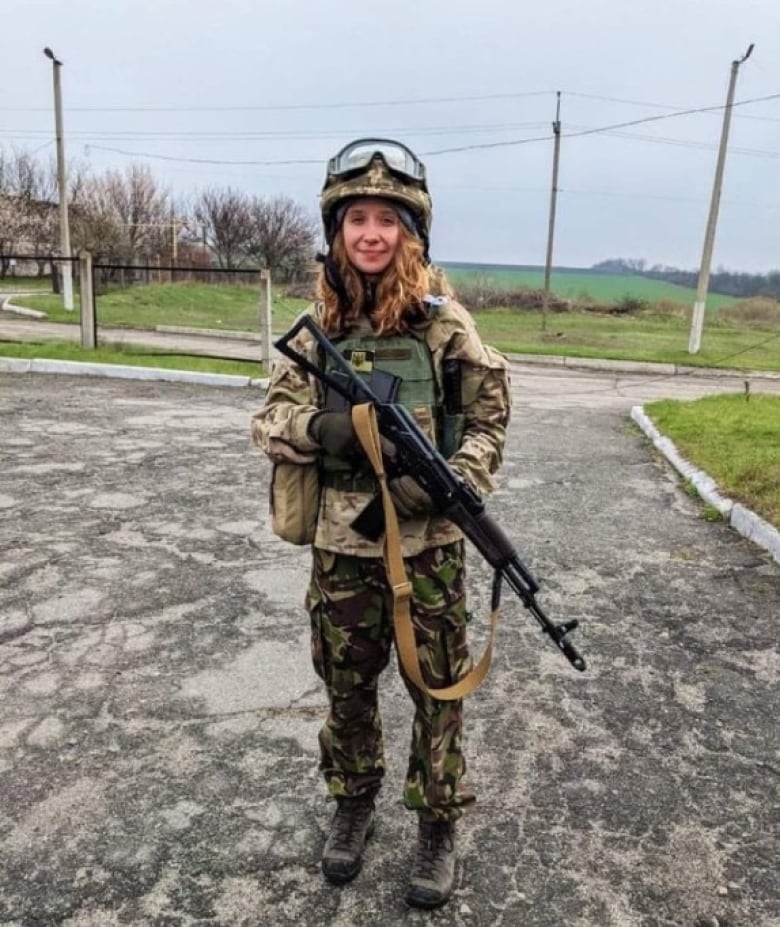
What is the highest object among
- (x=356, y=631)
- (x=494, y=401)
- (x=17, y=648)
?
(x=494, y=401)

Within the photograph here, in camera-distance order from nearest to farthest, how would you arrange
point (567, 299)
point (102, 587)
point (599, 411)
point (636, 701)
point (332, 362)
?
point (332, 362)
point (636, 701)
point (102, 587)
point (599, 411)
point (567, 299)

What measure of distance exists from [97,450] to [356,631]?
16.7 feet

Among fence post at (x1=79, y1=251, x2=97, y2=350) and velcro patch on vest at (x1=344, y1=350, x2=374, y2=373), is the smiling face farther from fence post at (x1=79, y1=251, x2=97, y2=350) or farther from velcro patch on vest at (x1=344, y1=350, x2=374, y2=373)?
fence post at (x1=79, y1=251, x2=97, y2=350)

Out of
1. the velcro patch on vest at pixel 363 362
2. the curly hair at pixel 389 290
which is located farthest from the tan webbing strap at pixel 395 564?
the curly hair at pixel 389 290

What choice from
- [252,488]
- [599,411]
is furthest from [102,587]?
[599,411]

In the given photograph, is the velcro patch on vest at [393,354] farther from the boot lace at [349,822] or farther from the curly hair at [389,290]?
the boot lace at [349,822]

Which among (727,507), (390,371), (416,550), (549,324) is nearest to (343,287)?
(390,371)

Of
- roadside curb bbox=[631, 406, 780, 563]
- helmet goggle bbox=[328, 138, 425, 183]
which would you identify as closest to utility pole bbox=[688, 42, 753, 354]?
roadside curb bbox=[631, 406, 780, 563]

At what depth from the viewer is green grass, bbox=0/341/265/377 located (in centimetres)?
1146

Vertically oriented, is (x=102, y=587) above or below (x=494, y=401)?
below

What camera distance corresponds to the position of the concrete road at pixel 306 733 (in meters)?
2.08

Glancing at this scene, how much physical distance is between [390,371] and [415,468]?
0.83ft

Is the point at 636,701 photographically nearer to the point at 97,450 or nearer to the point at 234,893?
the point at 234,893

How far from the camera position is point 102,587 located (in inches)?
155
